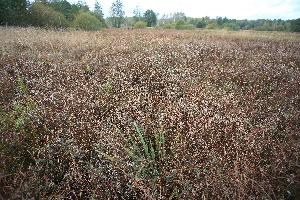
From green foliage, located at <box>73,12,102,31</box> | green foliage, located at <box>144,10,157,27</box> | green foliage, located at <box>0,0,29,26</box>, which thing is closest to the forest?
green foliage, located at <box>73,12,102,31</box>

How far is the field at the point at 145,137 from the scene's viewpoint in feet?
5.48

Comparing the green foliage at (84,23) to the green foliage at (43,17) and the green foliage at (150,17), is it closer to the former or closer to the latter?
the green foliage at (43,17)

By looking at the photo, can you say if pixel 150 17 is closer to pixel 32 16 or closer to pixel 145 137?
pixel 32 16

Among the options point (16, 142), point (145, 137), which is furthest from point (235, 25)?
point (16, 142)

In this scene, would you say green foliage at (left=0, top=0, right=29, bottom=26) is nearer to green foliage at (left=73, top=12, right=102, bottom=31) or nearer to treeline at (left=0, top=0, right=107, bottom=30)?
treeline at (left=0, top=0, right=107, bottom=30)

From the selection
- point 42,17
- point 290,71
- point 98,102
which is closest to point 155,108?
point 98,102

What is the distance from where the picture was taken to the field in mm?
1669

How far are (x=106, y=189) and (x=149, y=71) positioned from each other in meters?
3.14

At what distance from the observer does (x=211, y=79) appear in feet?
14.3

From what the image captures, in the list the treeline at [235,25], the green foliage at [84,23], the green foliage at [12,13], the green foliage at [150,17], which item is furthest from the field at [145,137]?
the green foliage at [150,17]

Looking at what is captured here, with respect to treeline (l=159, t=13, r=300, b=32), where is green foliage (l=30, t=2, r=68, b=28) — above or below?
below

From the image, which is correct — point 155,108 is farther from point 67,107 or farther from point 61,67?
point 61,67

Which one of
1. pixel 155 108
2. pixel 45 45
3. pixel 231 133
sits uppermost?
pixel 45 45

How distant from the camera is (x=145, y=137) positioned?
2.33 meters
